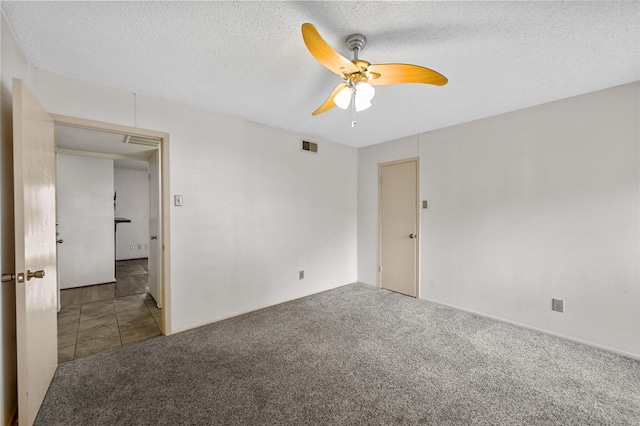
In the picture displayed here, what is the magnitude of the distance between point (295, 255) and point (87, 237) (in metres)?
3.86

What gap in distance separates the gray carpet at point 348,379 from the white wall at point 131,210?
551 cm

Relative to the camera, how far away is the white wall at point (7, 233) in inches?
60.2

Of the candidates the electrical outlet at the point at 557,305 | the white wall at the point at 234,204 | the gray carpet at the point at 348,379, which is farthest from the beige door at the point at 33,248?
the electrical outlet at the point at 557,305

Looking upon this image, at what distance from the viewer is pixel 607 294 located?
2512mm

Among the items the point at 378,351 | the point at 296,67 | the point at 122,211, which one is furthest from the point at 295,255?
the point at 122,211

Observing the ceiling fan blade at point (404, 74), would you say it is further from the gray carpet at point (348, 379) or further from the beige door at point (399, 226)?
the beige door at point (399, 226)

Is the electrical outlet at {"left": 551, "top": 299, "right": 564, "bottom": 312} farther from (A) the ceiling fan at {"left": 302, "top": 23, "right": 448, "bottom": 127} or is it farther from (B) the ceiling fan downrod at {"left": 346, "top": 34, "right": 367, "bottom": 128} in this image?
(B) the ceiling fan downrod at {"left": 346, "top": 34, "right": 367, "bottom": 128}

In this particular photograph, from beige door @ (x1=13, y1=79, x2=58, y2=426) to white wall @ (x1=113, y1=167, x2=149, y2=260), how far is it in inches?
226

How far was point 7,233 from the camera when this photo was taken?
1.64 meters

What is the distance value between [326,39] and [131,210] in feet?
24.1

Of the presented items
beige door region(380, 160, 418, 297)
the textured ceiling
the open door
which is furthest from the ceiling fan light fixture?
the open door

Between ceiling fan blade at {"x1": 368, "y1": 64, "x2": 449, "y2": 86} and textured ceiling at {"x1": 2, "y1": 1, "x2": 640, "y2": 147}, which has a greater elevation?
textured ceiling at {"x1": 2, "y1": 1, "x2": 640, "y2": 147}

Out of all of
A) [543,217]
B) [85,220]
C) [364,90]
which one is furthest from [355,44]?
[85,220]

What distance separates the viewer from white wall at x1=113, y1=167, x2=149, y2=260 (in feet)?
22.8
